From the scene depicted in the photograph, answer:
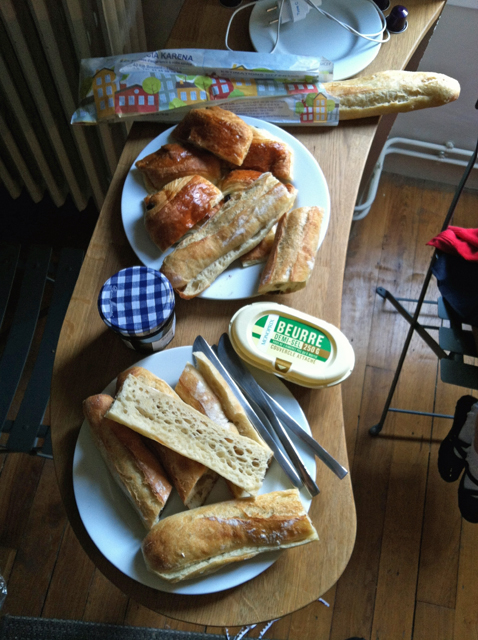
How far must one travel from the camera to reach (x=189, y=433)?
76 cm

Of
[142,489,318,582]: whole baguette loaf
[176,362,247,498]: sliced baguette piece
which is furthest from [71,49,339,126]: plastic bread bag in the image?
[142,489,318,582]: whole baguette loaf

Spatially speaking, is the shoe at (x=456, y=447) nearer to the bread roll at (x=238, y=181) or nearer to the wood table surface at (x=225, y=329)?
the wood table surface at (x=225, y=329)

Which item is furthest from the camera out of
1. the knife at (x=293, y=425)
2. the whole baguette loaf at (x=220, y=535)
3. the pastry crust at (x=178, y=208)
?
the pastry crust at (x=178, y=208)

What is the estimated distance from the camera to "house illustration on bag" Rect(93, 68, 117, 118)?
3.44ft

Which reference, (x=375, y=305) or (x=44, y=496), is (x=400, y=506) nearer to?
(x=375, y=305)

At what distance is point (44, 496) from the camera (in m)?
1.55

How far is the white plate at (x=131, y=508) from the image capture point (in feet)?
2.38

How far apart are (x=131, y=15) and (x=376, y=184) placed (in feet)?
3.32

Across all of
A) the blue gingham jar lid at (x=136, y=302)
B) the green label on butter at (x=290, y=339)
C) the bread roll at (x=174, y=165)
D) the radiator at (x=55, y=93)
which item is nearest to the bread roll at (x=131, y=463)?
the blue gingham jar lid at (x=136, y=302)

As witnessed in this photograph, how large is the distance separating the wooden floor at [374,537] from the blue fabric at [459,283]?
0.64 meters

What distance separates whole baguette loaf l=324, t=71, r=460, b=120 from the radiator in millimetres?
636

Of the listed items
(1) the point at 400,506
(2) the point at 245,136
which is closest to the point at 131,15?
(2) the point at 245,136

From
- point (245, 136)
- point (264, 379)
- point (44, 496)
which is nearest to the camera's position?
point (264, 379)

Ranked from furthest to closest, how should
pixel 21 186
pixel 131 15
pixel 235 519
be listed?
pixel 21 186, pixel 131 15, pixel 235 519
